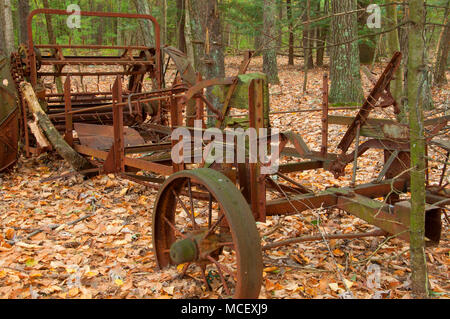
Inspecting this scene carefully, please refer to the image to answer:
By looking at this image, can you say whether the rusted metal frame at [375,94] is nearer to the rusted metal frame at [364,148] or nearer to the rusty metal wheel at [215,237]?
the rusted metal frame at [364,148]

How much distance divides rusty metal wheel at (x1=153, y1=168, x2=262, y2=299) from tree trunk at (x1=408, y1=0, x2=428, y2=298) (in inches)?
45.6

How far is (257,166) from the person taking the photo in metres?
3.43

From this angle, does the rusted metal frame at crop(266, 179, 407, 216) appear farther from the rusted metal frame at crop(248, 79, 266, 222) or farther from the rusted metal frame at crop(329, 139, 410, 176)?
the rusted metal frame at crop(329, 139, 410, 176)

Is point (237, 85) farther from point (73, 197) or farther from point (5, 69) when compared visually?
point (5, 69)

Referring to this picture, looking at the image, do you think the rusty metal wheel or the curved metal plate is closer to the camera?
the rusty metal wheel

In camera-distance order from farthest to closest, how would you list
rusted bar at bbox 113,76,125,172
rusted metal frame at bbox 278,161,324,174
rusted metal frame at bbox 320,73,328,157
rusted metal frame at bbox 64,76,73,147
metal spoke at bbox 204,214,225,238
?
rusted metal frame at bbox 64,76,73,147, rusted bar at bbox 113,76,125,172, rusted metal frame at bbox 320,73,328,157, rusted metal frame at bbox 278,161,324,174, metal spoke at bbox 204,214,225,238

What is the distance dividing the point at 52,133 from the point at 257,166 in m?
4.38

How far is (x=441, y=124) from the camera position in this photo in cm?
425

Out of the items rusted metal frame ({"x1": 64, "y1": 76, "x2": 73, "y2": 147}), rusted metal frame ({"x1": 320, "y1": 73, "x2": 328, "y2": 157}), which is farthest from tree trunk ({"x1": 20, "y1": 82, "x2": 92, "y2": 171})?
rusted metal frame ({"x1": 320, "y1": 73, "x2": 328, "y2": 157})

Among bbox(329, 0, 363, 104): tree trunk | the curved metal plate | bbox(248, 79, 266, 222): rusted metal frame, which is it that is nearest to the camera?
bbox(248, 79, 266, 222): rusted metal frame

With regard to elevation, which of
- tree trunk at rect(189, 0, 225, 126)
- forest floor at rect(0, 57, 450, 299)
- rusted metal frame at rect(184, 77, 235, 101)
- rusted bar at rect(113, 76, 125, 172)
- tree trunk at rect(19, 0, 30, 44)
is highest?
tree trunk at rect(19, 0, 30, 44)

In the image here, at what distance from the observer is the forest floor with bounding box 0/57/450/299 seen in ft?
12.0

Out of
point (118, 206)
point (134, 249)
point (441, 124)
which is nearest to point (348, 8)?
point (441, 124)

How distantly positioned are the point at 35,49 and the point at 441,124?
20.4 feet
